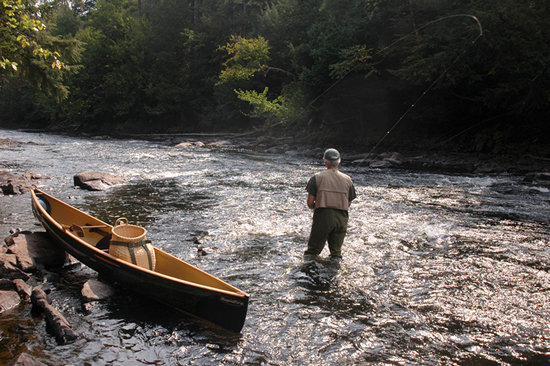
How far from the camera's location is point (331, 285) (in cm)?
525

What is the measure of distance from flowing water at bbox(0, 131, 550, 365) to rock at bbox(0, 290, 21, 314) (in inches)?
4.6

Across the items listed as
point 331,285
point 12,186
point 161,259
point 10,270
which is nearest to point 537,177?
point 331,285

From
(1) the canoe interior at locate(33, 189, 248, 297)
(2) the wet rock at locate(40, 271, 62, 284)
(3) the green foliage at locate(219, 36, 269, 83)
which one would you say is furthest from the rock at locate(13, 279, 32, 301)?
(3) the green foliage at locate(219, 36, 269, 83)

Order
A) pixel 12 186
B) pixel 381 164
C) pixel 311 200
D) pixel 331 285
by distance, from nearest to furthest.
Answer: pixel 331 285 → pixel 311 200 → pixel 12 186 → pixel 381 164

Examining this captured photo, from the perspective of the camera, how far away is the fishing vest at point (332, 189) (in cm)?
548

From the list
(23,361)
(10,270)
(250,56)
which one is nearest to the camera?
(23,361)

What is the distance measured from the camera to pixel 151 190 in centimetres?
1152

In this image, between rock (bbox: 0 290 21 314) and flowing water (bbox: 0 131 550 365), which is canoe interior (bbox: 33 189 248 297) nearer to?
flowing water (bbox: 0 131 550 365)

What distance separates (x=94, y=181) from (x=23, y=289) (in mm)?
7264

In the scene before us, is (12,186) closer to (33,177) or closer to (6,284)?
(33,177)

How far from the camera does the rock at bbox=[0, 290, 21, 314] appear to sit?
4.41m

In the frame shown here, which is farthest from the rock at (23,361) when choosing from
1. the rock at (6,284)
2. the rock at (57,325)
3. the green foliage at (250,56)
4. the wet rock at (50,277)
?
the green foliage at (250,56)

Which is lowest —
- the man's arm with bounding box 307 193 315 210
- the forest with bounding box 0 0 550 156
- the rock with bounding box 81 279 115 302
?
the rock with bounding box 81 279 115 302

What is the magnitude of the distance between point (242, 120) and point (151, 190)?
25.9 m
